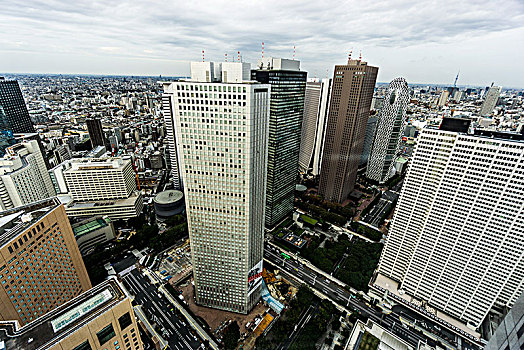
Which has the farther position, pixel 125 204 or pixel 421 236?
pixel 125 204

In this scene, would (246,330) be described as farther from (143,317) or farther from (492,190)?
(492,190)

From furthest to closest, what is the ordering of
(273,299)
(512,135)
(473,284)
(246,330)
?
1. (273,299)
2. (246,330)
3. (473,284)
4. (512,135)

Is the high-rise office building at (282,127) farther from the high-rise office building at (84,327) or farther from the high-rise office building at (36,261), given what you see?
the high-rise office building at (84,327)

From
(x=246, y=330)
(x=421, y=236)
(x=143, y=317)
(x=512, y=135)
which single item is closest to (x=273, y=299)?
(x=246, y=330)

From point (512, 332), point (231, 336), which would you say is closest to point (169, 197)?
point (231, 336)

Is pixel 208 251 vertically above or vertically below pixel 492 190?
below

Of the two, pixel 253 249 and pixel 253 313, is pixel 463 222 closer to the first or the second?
pixel 253 249
